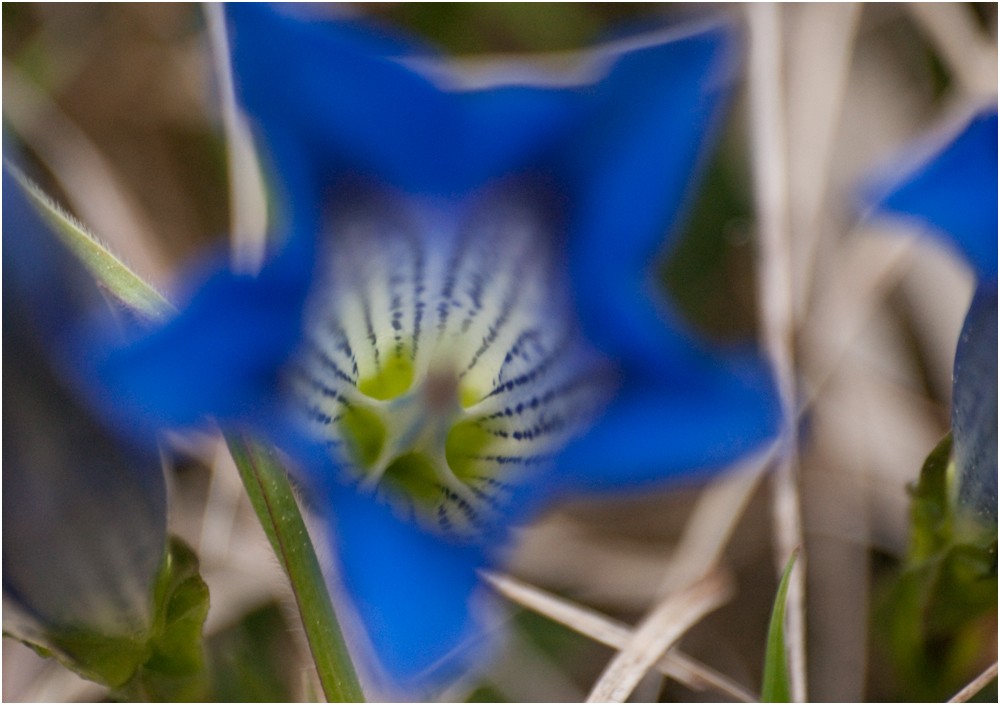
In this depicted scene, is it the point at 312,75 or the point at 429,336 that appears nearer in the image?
the point at 312,75

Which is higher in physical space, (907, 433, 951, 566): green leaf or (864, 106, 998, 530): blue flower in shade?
(864, 106, 998, 530): blue flower in shade

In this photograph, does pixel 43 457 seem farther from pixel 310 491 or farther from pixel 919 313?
pixel 919 313

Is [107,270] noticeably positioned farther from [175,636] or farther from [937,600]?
[937,600]

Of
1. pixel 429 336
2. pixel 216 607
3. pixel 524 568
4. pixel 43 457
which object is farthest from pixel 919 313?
pixel 43 457

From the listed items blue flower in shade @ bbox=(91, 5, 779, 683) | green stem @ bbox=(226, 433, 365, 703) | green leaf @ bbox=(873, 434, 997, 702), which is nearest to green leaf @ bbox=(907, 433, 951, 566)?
green leaf @ bbox=(873, 434, 997, 702)

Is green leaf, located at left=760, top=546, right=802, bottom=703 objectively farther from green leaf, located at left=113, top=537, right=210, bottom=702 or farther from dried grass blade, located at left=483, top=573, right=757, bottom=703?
green leaf, located at left=113, top=537, right=210, bottom=702

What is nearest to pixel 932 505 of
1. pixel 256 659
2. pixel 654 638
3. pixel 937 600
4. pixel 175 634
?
pixel 937 600

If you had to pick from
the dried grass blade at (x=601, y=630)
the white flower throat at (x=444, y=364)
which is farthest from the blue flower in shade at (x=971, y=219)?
the dried grass blade at (x=601, y=630)
